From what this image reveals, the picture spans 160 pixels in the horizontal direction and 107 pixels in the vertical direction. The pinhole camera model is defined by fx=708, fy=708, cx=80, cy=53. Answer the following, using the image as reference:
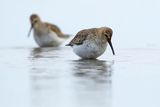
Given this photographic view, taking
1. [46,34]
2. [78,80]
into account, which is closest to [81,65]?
[78,80]

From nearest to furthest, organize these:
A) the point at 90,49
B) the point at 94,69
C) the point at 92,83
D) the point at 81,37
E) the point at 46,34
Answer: the point at 92,83 < the point at 94,69 < the point at 90,49 < the point at 81,37 < the point at 46,34

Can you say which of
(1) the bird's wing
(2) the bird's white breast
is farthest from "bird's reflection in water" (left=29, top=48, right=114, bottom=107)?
(1) the bird's wing

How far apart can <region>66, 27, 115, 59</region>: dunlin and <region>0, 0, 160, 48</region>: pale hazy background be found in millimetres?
3597

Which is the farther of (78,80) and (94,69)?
(94,69)

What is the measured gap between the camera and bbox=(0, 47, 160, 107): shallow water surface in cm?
883

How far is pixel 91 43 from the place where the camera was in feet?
44.0

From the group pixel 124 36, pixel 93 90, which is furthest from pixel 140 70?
pixel 124 36

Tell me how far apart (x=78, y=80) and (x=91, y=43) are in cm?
306

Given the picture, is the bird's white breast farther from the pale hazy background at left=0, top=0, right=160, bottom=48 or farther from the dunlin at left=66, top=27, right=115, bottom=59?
the pale hazy background at left=0, top=0, right=160, bottom=48

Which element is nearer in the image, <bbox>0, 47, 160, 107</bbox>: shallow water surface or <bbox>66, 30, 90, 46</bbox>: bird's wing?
<bbox>0, 47, 160, 107</bbox>: shallow water surface

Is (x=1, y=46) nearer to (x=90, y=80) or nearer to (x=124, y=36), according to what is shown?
(x=124, y=36)

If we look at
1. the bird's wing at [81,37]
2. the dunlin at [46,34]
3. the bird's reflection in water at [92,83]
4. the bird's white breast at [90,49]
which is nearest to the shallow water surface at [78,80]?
the bird's reflection in water at [92,83]

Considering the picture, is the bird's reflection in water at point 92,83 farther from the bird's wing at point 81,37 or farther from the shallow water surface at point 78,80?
the bird's wing at point 81,37

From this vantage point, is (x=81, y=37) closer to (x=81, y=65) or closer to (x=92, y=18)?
(x=81, y=65)
